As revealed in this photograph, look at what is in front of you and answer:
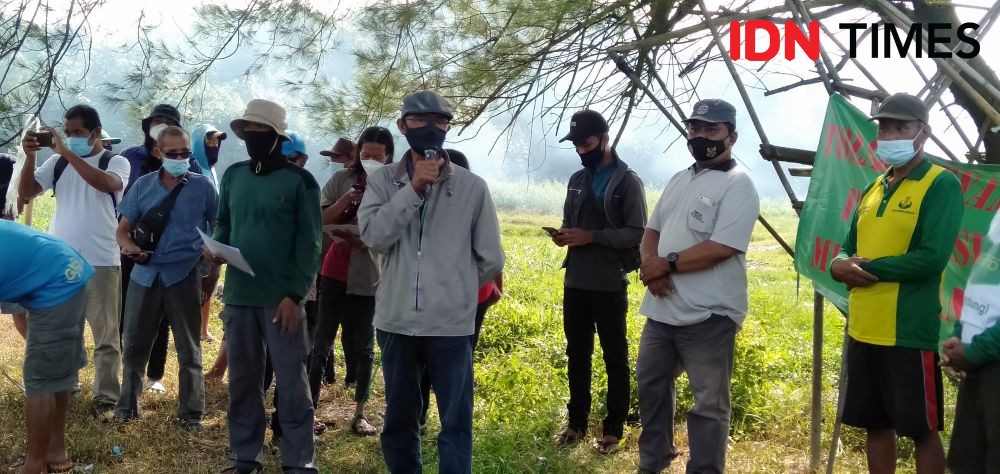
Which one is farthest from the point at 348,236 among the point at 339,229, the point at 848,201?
the point at 848,201

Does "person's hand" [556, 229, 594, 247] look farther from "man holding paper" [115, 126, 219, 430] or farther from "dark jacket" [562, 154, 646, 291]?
"man holding paper" [115, 126, 219, 430]

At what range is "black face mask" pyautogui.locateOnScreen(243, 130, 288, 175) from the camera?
438 centimetres

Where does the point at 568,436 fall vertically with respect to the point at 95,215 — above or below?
below

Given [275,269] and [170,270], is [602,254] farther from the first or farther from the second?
[170,270]

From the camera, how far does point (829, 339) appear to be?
876 cm

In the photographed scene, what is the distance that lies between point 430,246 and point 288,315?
924 millimetres

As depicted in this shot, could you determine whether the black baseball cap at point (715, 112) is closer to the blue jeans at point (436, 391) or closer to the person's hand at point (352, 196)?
the blue jeans at point (436, 391)

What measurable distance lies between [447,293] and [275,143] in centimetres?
128

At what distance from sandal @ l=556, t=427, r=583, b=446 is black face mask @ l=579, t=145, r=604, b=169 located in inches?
62.7

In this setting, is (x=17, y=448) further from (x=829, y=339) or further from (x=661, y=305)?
(x=829, y=339)

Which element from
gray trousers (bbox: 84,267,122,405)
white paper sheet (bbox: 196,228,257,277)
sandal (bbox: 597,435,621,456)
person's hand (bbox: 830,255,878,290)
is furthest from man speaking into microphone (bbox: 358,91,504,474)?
gray trousers (bbox: 84,267,122,405)

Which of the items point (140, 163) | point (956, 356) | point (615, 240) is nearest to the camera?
point (956, 356)

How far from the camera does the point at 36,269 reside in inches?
155

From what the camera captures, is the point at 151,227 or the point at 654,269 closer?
the point at 654,269
